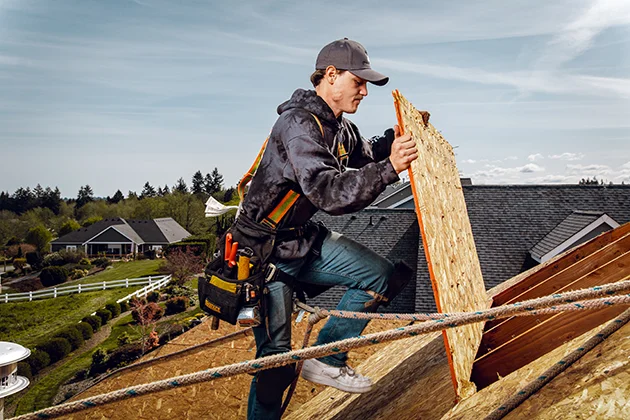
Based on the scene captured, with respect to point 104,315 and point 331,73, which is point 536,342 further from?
point 104,315

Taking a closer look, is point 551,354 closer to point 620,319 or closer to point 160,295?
point 620,319

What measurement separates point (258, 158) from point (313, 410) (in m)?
3.12

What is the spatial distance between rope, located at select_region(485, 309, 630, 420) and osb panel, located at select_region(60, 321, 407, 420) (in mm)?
3557

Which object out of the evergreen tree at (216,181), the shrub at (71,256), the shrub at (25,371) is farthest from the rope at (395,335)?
the evergreen tree at (216,181)

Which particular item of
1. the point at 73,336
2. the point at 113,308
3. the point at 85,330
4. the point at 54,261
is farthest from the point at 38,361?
the point at 54,261

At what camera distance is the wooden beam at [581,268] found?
12.8ft

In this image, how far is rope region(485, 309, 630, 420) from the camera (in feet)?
8.07

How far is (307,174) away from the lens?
2.94 meters

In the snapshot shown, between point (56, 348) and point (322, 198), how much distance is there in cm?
3172

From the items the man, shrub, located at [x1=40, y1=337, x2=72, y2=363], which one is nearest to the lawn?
shrub, located at [x1=40, y1=337, x2=72, y2=363]

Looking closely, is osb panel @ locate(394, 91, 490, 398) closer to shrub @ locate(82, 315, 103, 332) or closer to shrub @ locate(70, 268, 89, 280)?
shrub @ locate(82, 315, 103, 332)

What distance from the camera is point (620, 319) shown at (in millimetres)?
2557

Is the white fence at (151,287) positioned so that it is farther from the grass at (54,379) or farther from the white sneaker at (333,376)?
the white sneaker at (333,376)

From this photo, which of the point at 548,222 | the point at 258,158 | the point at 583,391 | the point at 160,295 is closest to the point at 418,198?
the point at 258,158
